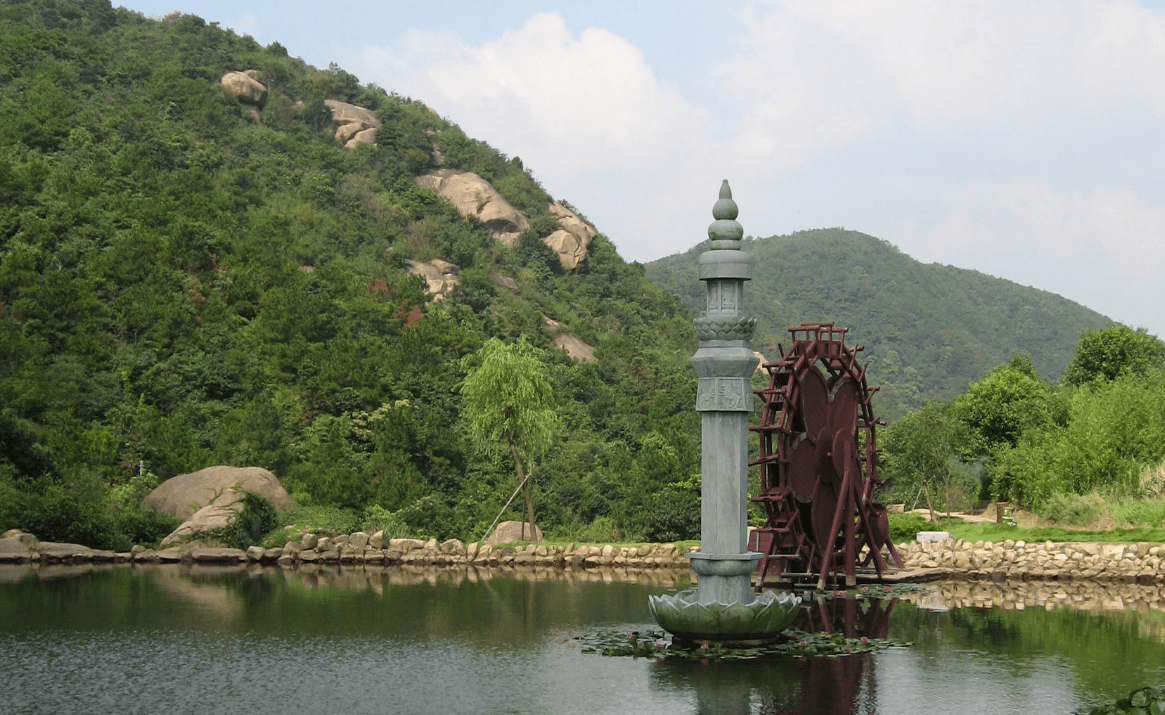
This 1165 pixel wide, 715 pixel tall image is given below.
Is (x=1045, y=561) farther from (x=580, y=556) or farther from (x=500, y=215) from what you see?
(x=500, y=215)

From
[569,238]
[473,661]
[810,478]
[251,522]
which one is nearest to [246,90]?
[569,238]

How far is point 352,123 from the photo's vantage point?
6962 cm

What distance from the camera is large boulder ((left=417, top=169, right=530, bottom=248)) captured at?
6291cm

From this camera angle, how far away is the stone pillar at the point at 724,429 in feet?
44.4

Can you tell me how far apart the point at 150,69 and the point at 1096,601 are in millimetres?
60207

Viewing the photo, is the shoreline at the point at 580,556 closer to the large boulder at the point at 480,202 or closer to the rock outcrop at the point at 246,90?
the large boulder at the point at 480,202

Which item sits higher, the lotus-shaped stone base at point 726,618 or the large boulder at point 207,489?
the large boulder at point 207,489

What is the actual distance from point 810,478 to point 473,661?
832 centimetres

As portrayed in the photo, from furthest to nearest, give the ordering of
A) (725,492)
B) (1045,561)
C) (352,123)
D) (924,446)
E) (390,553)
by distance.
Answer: (352,123) < (924,446) < (390,553) < (1045,561) < (725,492)

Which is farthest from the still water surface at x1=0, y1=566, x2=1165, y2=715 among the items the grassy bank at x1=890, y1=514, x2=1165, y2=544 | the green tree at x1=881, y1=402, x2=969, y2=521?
the green tree at x1=881, y1=402, x2=969, y2=521

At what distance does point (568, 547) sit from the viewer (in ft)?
79.2

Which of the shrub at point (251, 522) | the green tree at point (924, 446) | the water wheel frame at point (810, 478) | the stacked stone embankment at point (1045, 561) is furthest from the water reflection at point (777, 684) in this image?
the green tree at point (924, 446)

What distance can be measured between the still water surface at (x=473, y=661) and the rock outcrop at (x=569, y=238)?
4451cm

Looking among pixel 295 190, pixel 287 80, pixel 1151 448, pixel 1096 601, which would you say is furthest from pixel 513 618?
pixel 287 80
